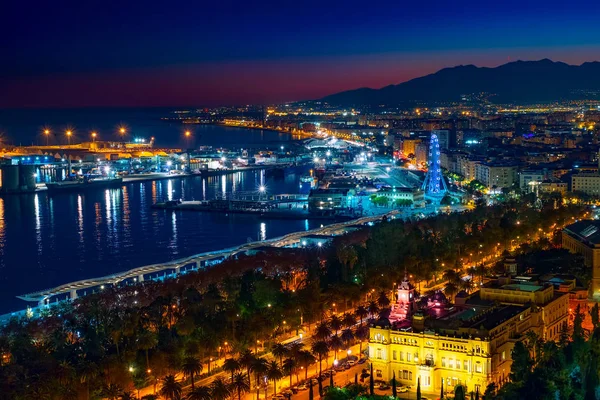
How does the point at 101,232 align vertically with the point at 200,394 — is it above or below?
below

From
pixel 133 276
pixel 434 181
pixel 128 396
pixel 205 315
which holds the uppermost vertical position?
pixel 205 315

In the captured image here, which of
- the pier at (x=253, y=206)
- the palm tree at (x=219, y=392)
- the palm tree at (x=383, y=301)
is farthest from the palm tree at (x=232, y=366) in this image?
the pier at (x=253, y=206)

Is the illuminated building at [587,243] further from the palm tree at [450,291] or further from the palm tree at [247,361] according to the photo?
the palm tree at [247,361]

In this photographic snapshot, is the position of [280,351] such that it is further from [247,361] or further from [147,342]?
[147,342]

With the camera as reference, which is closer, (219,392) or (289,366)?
(219,392)

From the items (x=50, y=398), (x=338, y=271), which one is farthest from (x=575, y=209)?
(x=50, y=398)

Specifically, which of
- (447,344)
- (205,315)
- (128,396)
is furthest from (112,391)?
(447,344)

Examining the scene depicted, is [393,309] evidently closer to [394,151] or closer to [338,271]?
[338,271]
